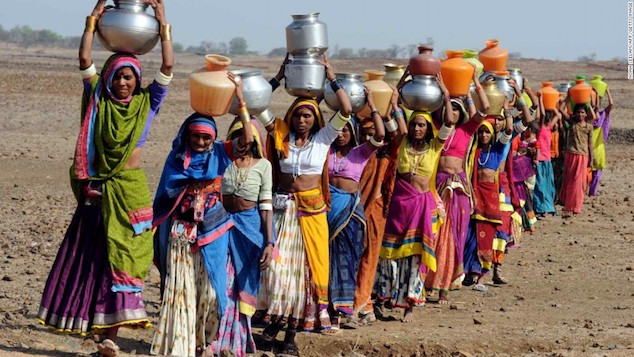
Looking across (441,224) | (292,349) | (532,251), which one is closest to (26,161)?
(532,251)

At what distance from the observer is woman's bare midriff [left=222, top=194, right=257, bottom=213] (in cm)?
762

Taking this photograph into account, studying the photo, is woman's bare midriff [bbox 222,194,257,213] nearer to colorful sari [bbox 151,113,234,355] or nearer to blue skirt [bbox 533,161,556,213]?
colorful sari [bbox 151,113,234,355]

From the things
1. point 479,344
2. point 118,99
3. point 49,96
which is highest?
point 118,99

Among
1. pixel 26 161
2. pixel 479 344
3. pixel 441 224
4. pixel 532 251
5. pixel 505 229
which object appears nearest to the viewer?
pixel 479 344

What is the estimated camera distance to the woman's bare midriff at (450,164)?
1038cm

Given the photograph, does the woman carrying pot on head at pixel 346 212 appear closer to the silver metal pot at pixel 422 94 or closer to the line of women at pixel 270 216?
the line of women at pixel 270 216

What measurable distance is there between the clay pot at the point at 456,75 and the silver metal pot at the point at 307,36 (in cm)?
166

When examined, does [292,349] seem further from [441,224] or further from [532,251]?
[532,251]

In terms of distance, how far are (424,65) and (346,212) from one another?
4.32ft

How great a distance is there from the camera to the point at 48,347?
24.5ft

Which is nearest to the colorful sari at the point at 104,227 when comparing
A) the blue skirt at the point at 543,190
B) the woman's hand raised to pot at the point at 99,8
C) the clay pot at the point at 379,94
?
the woman's hand raised to pot at the point at 99,8

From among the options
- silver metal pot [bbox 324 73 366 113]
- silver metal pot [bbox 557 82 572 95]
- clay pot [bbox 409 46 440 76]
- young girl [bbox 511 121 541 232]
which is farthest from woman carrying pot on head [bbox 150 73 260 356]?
silver metal pot [bbox 557 82 572 95]

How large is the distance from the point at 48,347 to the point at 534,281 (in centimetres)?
574

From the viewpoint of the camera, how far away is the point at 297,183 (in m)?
8.27
